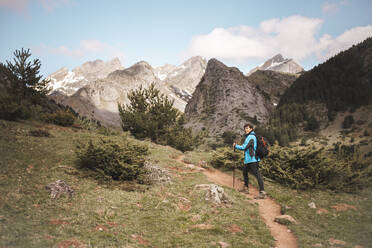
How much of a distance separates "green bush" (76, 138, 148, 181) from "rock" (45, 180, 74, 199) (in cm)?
175

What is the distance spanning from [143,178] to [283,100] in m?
106

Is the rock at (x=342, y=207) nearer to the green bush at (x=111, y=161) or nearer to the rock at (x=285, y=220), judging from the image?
the rock at (x=285, y=220)

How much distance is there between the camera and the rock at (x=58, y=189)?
655cm

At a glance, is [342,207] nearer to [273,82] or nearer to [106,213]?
[106,213]

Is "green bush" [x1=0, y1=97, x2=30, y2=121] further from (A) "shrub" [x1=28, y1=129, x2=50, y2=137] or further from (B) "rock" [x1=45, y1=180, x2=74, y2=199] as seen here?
(B) "rock" [x1=45, y1=180, x2=74, y2=199]

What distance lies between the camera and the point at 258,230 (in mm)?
6324

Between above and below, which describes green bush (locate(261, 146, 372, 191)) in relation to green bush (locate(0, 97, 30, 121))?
below

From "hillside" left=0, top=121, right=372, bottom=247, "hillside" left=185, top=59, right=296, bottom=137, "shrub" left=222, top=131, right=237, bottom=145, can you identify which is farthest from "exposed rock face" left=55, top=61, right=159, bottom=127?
"hillside" left=0, top=121, right=372, bottom=247

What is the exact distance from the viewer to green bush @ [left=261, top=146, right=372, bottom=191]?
1077cm

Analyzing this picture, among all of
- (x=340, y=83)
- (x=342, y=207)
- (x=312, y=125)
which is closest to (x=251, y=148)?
(x=342, y=207)

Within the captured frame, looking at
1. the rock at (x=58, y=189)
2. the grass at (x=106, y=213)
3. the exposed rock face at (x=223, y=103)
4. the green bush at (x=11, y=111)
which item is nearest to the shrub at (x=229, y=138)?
the exposed rock face at (x=223, y=103)

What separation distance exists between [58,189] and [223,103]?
245 feet

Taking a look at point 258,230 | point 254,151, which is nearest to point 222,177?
point 254,151

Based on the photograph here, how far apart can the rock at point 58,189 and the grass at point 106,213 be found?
0.18m
